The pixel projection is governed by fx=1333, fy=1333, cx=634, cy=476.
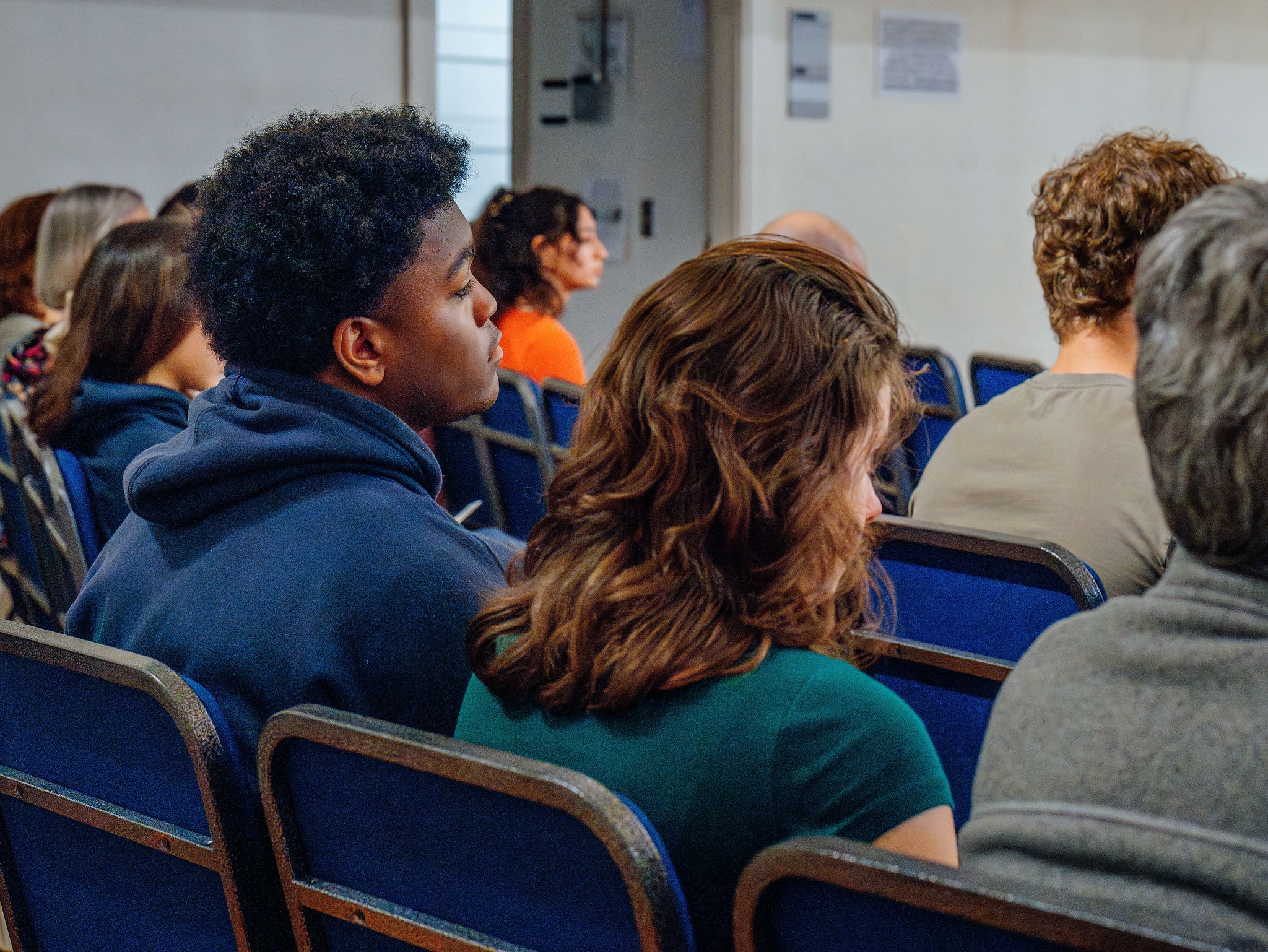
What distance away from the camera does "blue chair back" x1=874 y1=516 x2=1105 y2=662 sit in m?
1.41

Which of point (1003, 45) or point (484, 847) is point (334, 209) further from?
point (1003, 45)

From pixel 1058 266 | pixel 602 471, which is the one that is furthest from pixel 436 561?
pixel 1058 266

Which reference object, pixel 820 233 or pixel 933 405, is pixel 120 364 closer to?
pixel 933 405

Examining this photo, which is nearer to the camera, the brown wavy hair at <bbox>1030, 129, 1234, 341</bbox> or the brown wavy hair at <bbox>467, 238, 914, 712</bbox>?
the brown wavy hair at <bbox>467, 238, 914, 712</bbox>

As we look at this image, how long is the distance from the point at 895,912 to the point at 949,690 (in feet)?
2.78

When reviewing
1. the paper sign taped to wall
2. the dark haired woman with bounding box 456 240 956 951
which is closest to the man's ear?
the dark haired woman with bounding box 456 240 956 951

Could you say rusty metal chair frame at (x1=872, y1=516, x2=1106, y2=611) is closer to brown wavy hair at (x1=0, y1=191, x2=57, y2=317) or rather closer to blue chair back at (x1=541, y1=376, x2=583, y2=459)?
blue chair back at (x1=541, y1=376, x2=583, y2=459)

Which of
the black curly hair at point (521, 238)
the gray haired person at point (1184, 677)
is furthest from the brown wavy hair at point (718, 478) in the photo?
the black curly hair at point (521, 238)

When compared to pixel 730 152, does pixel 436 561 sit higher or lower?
lower

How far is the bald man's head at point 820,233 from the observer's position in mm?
4031

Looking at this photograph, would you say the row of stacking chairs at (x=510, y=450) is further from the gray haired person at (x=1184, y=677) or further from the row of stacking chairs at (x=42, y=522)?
the gray haired person at (x=1184, y=677)

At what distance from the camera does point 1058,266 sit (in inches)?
76.6

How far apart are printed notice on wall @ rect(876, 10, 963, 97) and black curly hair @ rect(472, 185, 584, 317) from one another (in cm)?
246

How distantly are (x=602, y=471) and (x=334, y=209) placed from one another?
0.48 meters
